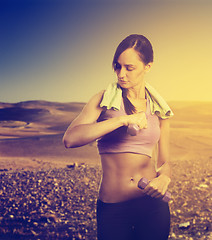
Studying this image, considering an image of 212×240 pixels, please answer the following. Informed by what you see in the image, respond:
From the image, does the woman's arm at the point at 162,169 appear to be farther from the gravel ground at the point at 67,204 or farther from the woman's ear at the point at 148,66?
the gravel ground at the point at 67,204

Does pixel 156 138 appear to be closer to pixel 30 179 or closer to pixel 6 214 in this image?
pixel 6 214

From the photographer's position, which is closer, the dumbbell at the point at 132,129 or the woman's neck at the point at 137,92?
the dumbbell at the point at 132,129

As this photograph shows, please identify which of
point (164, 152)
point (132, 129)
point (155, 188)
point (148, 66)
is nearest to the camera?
point (132, 129)

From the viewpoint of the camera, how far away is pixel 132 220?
2.17 meters

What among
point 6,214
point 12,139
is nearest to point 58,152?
point 12,139

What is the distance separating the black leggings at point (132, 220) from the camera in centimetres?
216

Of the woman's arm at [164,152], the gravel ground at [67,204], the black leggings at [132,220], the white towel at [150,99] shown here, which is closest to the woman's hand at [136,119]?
the white towel at [150,99]

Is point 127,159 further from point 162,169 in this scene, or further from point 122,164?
point 162,169

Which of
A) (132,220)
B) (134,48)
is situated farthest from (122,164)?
(134,48)

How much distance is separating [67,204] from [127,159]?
425 cm

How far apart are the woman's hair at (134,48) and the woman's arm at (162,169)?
1.10ft

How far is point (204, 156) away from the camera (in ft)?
37.3

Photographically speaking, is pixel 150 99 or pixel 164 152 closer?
pixel 150 99

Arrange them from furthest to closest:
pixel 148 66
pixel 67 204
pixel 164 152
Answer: pixel 67 204 < pixel 164 152 < pixel 148 66
